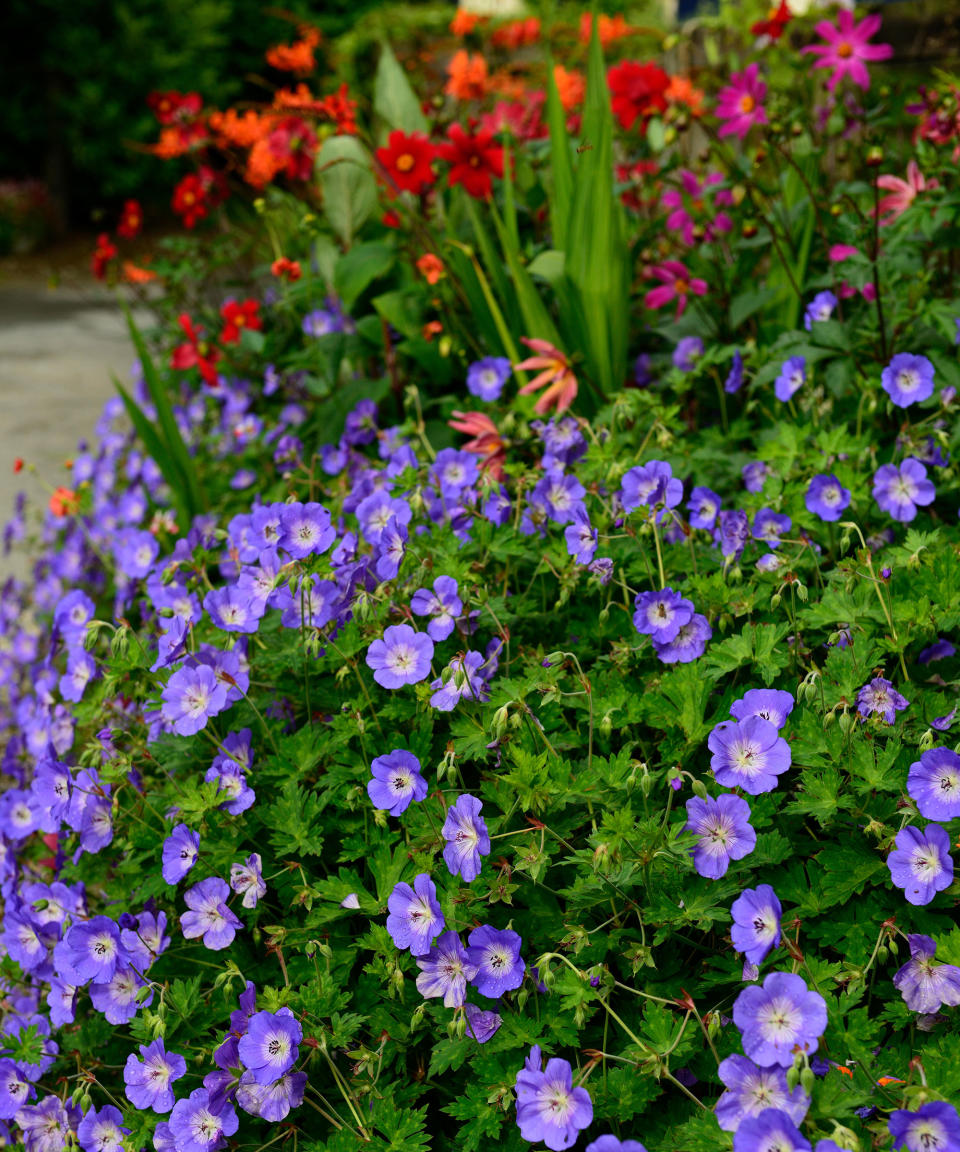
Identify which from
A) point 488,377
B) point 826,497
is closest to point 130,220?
point 488,377

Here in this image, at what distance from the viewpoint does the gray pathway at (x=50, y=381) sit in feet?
14.0

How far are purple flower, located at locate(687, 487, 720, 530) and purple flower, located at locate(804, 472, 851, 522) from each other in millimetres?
173

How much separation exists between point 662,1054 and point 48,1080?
1104mm

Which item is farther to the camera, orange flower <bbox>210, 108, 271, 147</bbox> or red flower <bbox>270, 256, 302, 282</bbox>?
orange flower <bbox>210, 108, 271, 147</bbox>

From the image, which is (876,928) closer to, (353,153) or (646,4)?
(353,153)

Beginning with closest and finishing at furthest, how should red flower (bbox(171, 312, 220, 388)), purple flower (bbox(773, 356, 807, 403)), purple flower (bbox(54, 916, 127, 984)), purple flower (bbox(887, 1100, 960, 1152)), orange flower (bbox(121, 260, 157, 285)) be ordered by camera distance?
purple flower (bbox(887, 1100, 960, 1152)) < purple flower (bbox(54, 916, 127, 984)) < purple flower (bbox(773, 356, 807, 403)) < red flower (bbox(171, 312, 220, 388)) < orange flower (bbox(121, 260, 157, 285))

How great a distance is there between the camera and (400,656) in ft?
5.08

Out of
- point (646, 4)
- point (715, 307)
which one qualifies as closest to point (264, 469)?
point (715, 307)

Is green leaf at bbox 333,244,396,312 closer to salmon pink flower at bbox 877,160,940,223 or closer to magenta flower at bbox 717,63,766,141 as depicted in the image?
magenta flower at bbox 717,63,766,141

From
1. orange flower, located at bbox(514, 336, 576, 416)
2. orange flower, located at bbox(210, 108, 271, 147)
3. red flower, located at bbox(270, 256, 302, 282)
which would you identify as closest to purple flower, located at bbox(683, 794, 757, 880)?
orange flower, located at bbox(514, 336, 576, 416)

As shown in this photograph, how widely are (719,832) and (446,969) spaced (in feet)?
1.24

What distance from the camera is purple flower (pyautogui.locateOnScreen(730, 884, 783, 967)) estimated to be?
1089 mm

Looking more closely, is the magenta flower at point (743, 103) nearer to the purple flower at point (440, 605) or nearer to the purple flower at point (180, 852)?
the purple flower at point (440, 605)

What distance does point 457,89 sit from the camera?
3.32 meters
